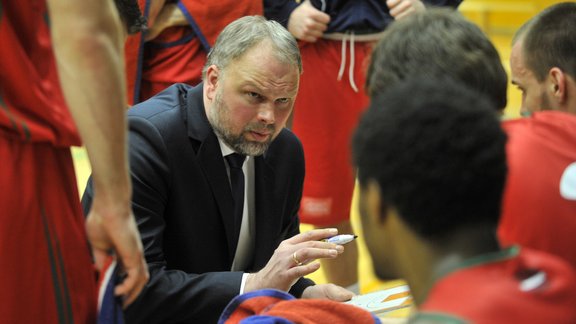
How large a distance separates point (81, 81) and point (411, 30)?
0.69 metres

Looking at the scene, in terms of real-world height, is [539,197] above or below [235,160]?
above

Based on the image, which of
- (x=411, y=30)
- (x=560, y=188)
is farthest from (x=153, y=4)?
(x=560, y=188)

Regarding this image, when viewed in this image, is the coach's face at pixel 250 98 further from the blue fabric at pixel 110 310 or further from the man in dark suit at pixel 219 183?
the blue fabric at pixel 110 310

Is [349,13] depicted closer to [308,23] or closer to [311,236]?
[308,23]

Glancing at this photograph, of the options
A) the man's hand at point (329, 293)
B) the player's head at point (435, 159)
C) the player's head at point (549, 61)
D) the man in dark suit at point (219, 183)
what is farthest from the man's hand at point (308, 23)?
the player's head at point (435, 159)

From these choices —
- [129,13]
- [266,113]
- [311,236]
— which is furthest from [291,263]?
[129,13]

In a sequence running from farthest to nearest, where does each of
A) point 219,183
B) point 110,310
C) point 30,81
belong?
point 219,183, point 110,310, point 30,81

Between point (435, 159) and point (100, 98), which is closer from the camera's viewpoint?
point (435, 159)

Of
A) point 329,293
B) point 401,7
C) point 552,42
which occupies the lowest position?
point 329,293

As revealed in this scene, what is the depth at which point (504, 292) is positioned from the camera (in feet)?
3.89

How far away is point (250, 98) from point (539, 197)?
0.98 m

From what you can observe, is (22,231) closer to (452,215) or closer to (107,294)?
(107,294)

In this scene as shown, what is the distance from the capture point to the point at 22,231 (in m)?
1.68

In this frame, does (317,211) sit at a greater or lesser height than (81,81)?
lesser
